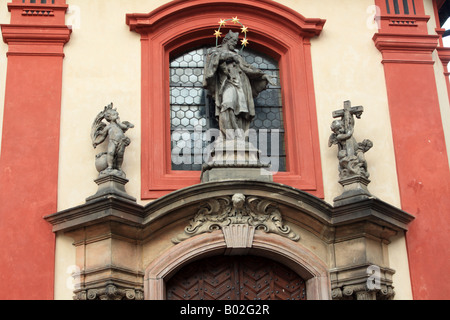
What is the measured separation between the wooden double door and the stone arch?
14cm

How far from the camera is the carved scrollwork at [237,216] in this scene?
34.7ft

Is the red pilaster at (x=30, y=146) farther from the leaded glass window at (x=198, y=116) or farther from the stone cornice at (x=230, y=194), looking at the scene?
the leaded glass window at (x=198, y=116)

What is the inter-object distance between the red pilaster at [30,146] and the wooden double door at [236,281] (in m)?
1.62

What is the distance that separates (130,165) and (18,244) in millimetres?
1687

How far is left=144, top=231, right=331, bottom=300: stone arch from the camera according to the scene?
34.1 feet

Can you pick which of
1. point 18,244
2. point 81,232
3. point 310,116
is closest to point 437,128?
point 310,116

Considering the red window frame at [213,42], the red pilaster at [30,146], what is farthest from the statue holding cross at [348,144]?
the red pilaster at [30,146]

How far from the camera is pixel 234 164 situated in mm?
10766

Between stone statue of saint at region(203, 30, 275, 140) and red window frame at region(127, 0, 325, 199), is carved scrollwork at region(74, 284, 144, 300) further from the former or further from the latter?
stone statue of saint at region(203, 30, 275, 140)

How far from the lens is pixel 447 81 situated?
12.2 m

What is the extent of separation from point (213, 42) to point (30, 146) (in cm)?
302

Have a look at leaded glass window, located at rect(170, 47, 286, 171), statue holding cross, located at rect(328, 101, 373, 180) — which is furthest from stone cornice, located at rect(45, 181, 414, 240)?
leaded glass window, located at rect(170, 47, 286, 171)

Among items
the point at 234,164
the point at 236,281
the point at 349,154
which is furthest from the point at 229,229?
the point at 349,154

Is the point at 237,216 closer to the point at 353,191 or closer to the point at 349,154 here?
the point at 353,191
